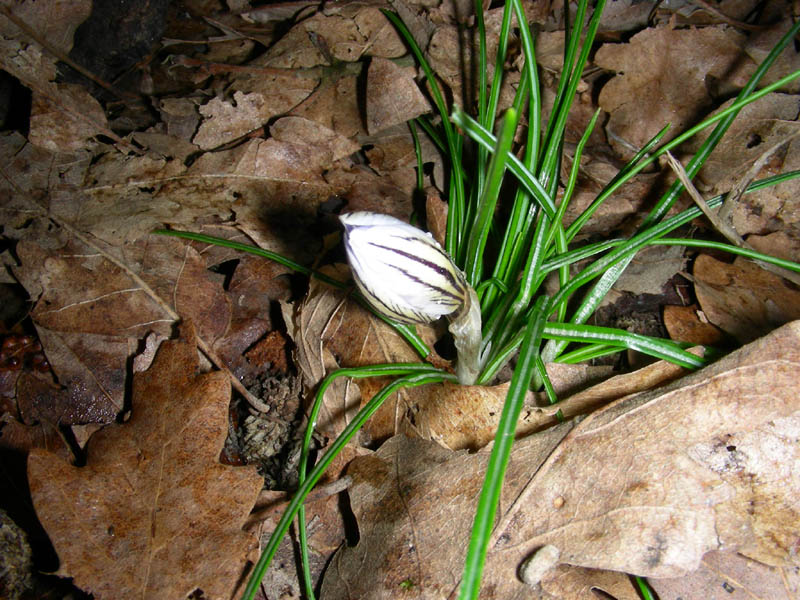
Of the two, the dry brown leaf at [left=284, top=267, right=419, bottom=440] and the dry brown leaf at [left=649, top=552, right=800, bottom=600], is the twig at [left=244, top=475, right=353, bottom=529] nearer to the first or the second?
the dry brown leaf at [left=284, top=267, right=419, bottom=440]

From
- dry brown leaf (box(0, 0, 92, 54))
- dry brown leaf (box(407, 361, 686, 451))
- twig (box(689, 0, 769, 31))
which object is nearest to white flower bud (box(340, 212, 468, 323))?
dry brown leaf (box(407, 361, 686, 451))

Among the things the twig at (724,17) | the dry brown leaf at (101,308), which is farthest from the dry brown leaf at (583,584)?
the twig at (724,17)

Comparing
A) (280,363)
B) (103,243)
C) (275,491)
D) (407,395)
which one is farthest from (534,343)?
(103,243)

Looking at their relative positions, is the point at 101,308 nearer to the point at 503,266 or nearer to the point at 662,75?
the point at 503,266

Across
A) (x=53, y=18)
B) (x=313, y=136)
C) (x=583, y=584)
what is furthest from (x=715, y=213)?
(x=53, y=18)

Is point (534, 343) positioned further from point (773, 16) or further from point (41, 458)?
point (773, 16)

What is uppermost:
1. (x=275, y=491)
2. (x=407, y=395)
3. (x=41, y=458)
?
(x=41, y=458)

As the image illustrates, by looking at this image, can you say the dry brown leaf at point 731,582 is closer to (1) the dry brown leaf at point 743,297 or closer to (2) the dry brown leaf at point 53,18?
(1) the dry brown leaf at point 743,297
